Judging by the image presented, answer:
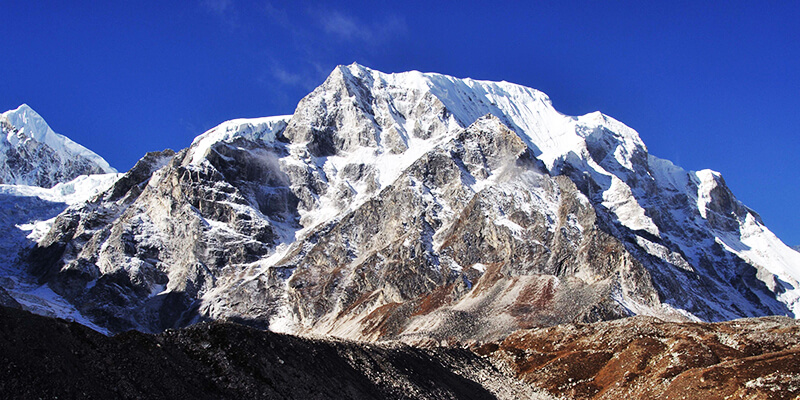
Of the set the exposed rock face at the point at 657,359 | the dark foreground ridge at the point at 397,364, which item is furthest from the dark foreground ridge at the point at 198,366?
the exposed rock face at the point at 657,359

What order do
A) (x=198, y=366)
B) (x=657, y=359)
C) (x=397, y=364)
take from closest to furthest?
1. (x=198, y=366)
2. (x=397, y=364)
3. (x=657, y=359)

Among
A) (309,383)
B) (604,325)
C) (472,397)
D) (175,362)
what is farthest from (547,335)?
(175,362)

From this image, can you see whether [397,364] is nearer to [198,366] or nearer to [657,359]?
[198,366]

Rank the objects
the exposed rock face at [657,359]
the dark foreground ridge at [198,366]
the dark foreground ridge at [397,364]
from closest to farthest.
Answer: the dark foreground ridge at [198,366]
the dark foreground ridge at [397,364]
the exposed rock face at [657,359]

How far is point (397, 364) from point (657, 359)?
129 feet

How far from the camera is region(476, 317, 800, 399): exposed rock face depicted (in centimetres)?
7031

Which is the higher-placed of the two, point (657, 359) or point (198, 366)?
point (657, 359)

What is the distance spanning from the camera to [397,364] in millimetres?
73625

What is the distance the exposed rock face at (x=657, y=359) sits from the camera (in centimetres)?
7031

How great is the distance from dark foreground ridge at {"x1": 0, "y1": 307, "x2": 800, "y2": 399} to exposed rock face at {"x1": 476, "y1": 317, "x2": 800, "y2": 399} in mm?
231

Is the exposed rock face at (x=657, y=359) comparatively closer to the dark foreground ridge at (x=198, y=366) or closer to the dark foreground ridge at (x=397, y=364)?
the dark foreground ridge at (x=397, y=364)

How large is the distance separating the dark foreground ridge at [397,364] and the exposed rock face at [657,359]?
23 cm

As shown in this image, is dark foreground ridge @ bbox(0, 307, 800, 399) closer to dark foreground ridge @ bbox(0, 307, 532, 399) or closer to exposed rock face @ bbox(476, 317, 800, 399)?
dark foreground ridge @ bbox(0, 307, 532, 399)

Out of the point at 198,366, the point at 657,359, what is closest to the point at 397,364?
the point at 198,366
